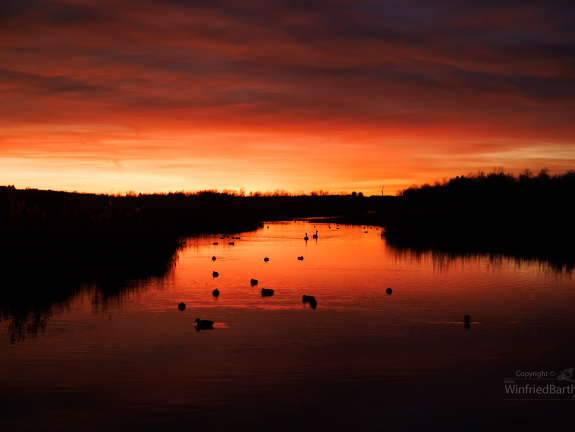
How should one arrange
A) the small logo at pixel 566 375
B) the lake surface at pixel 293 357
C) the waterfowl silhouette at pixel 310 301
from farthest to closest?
the waterfowl silhouette at pixel 310 301, the small logo at pixel 566 375, the lake surface at pixel 293 357

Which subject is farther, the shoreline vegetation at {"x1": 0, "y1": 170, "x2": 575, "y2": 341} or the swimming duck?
the shoreline vegetation at {"x1": 0, "y1": 170, "x2": 575, "y2": 341}

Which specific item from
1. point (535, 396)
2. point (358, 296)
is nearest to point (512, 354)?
point (535, 396)

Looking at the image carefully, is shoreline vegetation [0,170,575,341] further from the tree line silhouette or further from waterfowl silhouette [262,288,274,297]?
waterfowl silhouette [262,288,274,297]

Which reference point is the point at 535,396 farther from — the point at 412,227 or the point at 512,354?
the point at 412,227

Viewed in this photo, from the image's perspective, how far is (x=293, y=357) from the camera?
45.2 feet

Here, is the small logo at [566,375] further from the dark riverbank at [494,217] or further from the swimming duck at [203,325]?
the dark riverbank at [494,217]

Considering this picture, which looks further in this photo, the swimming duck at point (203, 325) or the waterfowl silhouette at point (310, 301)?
the waterfowl silhouette at point (310, 301)

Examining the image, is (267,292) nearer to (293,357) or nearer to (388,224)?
(293,357)

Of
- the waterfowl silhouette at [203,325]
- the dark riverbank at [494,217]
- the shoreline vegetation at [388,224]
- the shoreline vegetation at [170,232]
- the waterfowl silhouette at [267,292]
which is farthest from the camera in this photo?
the dark riverbank at [494,217]

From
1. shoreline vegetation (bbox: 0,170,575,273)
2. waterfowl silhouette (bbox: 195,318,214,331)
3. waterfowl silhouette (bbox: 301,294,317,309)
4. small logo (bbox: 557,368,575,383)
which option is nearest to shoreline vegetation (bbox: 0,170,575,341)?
shoreline vegetation (bbox: 0,170,575,273)

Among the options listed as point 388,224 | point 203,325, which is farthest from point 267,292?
point 388,224

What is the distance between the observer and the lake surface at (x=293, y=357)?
10461 mm

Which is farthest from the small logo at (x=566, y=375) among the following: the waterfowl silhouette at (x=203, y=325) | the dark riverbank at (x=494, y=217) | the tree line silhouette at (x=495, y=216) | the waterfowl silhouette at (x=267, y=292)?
the tree line silhouette at (x=495, y=216)

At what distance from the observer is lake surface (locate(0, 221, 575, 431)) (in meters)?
10.5
